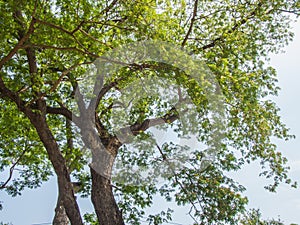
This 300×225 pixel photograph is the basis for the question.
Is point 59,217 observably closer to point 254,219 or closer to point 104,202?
point 104,202

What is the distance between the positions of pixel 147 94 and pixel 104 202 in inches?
103

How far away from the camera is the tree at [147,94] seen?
619 centimetres

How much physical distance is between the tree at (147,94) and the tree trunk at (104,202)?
0.02m

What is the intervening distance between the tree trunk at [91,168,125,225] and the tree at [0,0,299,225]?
0.8 inches

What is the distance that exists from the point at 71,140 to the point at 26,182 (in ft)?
7.15

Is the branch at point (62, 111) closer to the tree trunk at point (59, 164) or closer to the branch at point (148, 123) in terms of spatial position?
the tree trunk at point (59, 164)

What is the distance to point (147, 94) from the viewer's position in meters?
5.99

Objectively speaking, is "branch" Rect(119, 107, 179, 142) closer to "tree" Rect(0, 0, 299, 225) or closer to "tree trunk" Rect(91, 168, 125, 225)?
"tree" Rect(0, 0, 299, 225)

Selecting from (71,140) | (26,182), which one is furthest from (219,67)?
(26,182)

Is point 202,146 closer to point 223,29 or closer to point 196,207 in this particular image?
point 196,207

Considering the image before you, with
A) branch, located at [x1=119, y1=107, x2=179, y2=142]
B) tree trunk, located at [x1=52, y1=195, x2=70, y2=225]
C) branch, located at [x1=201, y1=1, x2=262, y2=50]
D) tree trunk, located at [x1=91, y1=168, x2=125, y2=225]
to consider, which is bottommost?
tree trunk, located at [x1=91, y1=168, x2=125, y2=225]

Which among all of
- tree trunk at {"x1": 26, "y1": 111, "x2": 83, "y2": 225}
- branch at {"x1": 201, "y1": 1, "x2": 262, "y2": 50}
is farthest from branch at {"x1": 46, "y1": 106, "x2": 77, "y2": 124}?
branch at {"x1": 201, "y1": 1, "x2": 262, "y2": 50}

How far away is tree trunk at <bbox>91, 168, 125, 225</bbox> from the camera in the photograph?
23.7 ft

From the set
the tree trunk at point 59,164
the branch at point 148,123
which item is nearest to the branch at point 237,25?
the branch at point 148,123
